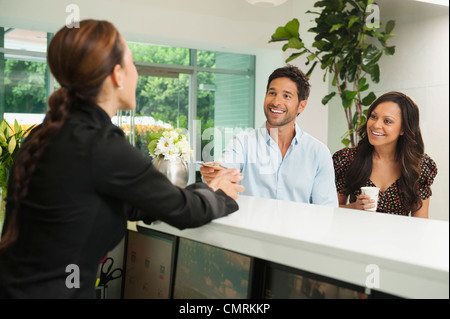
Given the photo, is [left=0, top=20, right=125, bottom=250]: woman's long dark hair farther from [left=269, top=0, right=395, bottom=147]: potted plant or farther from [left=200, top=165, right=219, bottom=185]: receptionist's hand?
[left=269, top=0, right=395, bottom=147]: potted plant

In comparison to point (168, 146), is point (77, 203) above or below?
below

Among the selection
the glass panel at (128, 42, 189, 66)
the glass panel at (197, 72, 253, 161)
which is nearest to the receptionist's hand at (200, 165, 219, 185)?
the glass panel at (128, 42, 189, 66)

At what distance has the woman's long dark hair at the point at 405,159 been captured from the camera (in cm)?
263

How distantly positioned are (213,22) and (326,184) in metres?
4.16

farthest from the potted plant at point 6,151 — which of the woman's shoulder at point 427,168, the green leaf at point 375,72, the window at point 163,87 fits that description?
the window at point 163,87

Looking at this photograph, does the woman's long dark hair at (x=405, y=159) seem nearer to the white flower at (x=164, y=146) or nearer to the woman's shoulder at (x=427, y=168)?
the woman's shoulder at (x=427, y=168)

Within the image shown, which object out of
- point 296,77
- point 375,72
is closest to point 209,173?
point 296,77

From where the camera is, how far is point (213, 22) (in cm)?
608

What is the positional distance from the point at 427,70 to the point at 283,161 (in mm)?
3298

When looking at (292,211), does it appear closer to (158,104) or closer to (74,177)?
(74,177)

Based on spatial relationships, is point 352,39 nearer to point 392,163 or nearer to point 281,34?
point 281,34

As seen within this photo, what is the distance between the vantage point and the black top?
1006 millimetres

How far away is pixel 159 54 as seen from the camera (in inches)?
268
